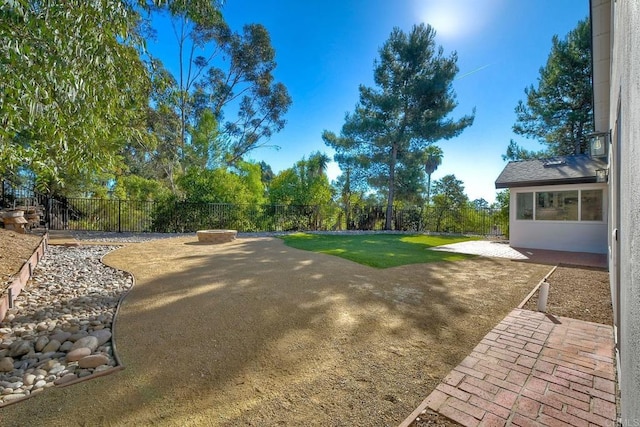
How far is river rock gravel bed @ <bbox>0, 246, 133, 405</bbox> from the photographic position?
2262mm

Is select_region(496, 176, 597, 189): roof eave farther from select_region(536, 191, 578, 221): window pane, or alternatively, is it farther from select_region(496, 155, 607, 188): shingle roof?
select_region(536, 191, 578, 221): window pane

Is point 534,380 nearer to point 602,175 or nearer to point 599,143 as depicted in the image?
point 599,143

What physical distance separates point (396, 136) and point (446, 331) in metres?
16.4

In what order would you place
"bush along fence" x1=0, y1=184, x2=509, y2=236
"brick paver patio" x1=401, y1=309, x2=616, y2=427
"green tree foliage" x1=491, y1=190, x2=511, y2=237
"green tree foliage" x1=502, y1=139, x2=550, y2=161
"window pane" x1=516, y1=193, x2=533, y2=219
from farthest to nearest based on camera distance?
"green tree foliage" x1=502, y1=139, x2=550, y2=161, "green tree foliage" x1=491, y1=190, x2=511, y2=237, "bush along fence" x1=0, y1=184, x2=509, y2=236, "window pane" x1=516, y1=193, x2=533, y2=219, "brick paver patio" x1=401, y1=309, x2=616, y2=427

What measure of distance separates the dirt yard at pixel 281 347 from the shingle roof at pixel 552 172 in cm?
552

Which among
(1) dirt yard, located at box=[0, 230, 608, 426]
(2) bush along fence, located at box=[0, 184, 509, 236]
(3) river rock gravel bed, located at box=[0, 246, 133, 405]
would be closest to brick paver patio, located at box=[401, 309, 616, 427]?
(1) dirt yard, located at box=[0, 230, 608, 426]

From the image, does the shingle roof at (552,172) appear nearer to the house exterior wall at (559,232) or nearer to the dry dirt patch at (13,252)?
the house exterior wall at (559,232)

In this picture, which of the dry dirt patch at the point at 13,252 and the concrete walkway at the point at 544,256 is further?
the concrete walkway at the point at 544,256

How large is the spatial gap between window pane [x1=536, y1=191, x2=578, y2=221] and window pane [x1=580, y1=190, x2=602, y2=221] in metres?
0.19

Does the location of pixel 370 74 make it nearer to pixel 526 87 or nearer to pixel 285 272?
pixel 526 87

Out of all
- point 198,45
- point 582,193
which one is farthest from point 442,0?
point 198,45

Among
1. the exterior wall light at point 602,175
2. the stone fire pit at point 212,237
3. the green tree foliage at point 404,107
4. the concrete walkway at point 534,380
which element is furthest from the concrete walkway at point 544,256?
the green tree foliage at point 404,107

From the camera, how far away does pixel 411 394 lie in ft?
6.91

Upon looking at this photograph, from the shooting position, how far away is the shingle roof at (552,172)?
9.08 m
